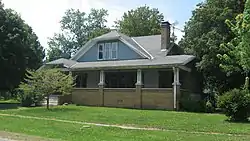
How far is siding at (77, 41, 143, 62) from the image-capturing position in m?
36.7

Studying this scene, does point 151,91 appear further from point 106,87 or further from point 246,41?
point 246,41

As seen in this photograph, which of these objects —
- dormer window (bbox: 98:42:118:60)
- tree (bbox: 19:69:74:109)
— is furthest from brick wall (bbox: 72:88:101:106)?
tree (bbox: 19:69:74:109)

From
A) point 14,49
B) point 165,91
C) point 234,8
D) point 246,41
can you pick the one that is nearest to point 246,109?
point 246,41

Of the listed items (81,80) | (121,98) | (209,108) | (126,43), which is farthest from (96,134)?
(81,80)

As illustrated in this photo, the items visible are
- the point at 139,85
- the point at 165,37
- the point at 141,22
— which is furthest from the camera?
the point at 141,22

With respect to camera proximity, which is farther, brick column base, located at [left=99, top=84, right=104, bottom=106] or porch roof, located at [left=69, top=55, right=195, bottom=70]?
brick column base, located at [left=99, top=84, right=104, bottom=106]

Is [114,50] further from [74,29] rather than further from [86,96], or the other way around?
[74,29]

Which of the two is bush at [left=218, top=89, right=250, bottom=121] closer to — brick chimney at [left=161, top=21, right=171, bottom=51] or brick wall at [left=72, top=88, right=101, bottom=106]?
brick chimney at [left=161, top=21, right=171, bottom=51]

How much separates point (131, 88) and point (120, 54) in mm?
4390

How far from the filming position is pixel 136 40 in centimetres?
4084

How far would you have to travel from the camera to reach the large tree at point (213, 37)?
32.9 meters

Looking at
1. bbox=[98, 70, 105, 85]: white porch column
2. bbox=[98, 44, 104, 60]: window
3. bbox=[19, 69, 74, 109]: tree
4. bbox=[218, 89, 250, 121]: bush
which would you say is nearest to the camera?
bbox=[218, 89, 250, 121]: bush

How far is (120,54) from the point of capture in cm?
3738

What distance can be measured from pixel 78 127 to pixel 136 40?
900 inches
